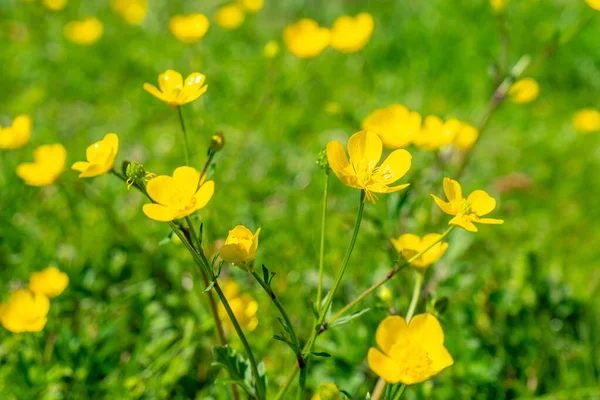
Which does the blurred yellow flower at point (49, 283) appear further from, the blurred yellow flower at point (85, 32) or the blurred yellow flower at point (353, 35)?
the blurred yellow flower at point (85, 32)

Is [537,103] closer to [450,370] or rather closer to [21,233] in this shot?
[450,370]

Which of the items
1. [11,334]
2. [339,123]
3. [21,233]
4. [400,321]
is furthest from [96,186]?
[400,321]

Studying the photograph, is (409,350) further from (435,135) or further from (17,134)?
(17,134)

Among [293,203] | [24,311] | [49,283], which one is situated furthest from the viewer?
[293,203]

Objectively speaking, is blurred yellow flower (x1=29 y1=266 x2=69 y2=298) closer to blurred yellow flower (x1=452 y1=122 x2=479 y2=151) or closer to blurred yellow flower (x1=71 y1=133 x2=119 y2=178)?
blurred yellow flower (x1=71 y1=133 x2=119 y2=178)

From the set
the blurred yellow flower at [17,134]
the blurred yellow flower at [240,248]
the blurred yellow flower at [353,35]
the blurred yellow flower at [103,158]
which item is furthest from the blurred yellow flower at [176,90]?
the blurred yellow flower at [353,35]

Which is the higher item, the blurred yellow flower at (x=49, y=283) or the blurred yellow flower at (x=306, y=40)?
the blurred yellow flower at (x=306, y=40)

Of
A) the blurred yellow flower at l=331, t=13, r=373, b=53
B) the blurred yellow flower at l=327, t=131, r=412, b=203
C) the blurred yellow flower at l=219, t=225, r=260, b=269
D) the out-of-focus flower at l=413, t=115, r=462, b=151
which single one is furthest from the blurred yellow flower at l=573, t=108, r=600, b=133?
the blurred yellow flower at l=219, t=225, r=260, b=269

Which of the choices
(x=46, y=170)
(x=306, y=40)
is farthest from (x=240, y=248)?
(x=306, y=40)
